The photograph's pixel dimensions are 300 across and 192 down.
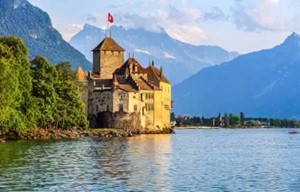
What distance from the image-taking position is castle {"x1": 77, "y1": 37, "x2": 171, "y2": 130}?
147000mm

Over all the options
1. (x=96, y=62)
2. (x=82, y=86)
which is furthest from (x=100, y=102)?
(x=96, y=62)

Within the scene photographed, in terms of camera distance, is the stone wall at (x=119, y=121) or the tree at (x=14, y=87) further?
the stone wall at (x=119, y=121)

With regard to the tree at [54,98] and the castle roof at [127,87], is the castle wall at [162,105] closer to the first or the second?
the castle roof at [127,87]

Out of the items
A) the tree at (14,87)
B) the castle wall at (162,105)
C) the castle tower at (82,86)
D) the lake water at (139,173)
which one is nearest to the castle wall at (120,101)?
the castle tower at (82,86)

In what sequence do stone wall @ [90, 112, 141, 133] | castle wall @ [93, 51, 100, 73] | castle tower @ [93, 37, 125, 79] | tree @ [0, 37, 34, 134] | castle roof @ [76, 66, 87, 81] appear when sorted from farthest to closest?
castle wall @ [93, 51, 100, 73]
castle tower @ [93, 37, 125, 79]
castle roof @ [76, 66, 87, 81]
stone wall @ [90, 112, 141, 133]
tree @ [0, 37, 34, 134]

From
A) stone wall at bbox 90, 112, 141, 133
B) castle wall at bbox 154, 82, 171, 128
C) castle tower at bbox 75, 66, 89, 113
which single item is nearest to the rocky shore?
stone wall at bbox 90, 112, 141, 133

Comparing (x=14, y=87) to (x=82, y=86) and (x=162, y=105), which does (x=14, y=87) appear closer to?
(x=82, y=86)

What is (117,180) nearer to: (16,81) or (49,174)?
(49,174)

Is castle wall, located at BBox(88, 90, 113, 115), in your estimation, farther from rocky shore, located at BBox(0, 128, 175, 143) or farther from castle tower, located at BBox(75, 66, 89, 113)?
rocky shore, located at BBox(0, 128, 175, 143)

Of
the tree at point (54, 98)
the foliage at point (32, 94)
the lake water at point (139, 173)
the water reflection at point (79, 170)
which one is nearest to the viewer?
the water reflection at point (79, 170)

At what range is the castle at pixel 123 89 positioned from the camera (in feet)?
482

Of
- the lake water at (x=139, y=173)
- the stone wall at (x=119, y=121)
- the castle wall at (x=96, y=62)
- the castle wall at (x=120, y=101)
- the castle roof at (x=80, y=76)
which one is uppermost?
the castle wall at (x=96, y=62)

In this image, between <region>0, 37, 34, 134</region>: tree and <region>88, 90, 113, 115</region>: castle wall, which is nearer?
<region>0, 37, 34, 134</region>: tree

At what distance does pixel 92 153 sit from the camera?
237 feet
